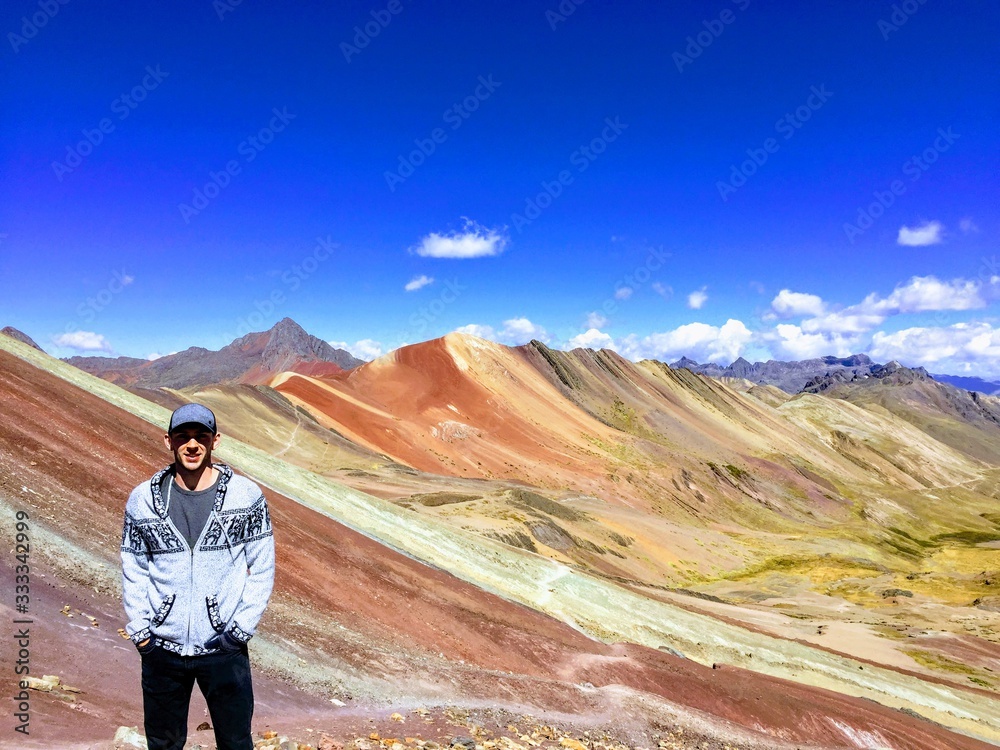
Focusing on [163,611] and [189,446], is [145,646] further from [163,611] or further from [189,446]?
[189,446]

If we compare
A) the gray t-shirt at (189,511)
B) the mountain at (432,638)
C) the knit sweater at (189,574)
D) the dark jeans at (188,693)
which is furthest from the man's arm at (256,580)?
the mountain at (432,638)

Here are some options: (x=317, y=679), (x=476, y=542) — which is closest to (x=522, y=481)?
(x=476, y=542)

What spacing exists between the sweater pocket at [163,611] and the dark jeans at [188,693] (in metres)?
0.22

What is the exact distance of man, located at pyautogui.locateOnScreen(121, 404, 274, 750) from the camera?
5.51 metres

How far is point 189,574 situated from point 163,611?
1.23 ft

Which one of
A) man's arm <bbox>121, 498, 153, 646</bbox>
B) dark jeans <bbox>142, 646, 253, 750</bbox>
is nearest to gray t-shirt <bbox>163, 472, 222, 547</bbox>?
man's arm <bbox>121, 498, 153, 646</bbox>

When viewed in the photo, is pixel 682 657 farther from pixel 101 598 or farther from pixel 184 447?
pixel 184 447

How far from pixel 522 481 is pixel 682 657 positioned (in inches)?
2116

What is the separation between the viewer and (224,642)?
18.3ft

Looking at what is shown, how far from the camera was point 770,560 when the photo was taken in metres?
74.9

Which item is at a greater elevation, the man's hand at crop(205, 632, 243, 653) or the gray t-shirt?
the gray t-shirt

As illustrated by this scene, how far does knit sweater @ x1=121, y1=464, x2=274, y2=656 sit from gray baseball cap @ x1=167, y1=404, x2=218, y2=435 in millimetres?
509

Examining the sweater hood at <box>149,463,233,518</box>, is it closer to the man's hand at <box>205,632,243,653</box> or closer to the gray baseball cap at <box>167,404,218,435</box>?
the gray baseball cap at <box>167,404,218,435</box>

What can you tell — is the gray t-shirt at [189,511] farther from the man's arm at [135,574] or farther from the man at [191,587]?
the man's arm at [135,574]
